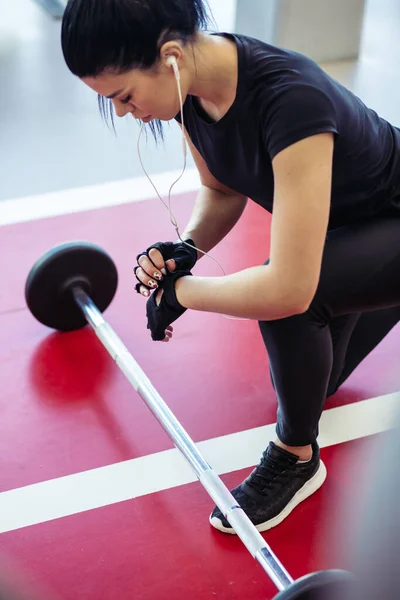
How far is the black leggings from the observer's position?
60.1 inches

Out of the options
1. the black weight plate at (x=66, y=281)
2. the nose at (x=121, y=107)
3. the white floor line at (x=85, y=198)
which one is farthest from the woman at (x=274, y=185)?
the white floor line at (x=85, y=198)

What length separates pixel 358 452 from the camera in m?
1.86

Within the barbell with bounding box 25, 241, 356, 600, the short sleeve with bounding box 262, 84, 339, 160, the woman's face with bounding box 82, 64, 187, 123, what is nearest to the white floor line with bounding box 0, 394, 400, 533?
the barbell with bounding box 25, 241, 356, 600

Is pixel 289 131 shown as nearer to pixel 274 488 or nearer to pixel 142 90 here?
pixel 142 90

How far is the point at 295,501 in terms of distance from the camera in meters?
1.71

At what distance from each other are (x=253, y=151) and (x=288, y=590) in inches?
28.0

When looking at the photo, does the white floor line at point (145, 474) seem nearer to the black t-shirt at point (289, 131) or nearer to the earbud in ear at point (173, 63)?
the black t-shirt at point (289, 131)

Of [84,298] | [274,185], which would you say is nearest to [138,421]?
[84,298]

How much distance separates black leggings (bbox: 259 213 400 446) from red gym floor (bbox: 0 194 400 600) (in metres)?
0.25

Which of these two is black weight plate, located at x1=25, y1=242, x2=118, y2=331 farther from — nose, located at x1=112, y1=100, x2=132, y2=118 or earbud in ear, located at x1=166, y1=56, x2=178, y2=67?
earbud in ear, located at x1=166, y1=56, x2=178, y2=67

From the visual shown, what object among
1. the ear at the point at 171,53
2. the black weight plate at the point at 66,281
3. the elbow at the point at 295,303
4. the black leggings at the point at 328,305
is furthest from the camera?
the black weight plate at the point at 66,281

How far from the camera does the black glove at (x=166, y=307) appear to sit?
1.56 meters

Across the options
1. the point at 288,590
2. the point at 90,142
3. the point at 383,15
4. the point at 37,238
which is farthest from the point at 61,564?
the point at 383,15

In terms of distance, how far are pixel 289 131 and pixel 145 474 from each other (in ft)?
2.79
